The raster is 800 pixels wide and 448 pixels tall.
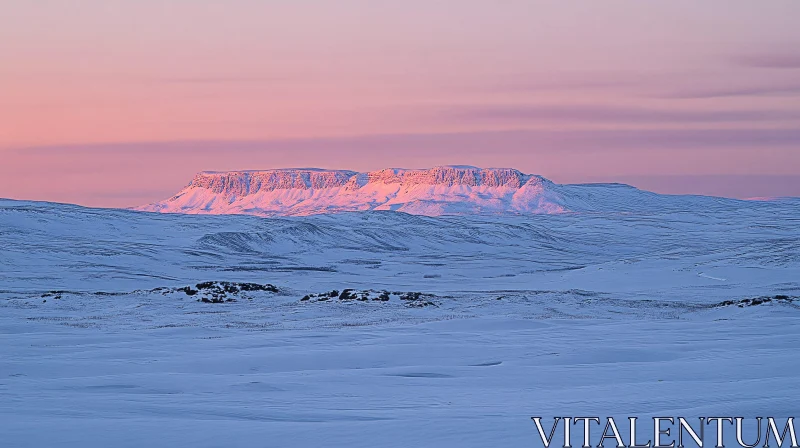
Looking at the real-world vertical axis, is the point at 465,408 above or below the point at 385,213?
below

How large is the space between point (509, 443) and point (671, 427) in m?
1.30

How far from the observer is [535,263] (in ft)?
232

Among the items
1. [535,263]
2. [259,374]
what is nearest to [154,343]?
[259,374]

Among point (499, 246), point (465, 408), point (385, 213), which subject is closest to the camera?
point (465, 408)

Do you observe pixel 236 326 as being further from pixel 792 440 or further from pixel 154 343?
pixel 792 440

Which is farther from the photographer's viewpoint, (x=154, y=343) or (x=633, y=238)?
(x=633, y=238)

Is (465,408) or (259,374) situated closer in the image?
(465,408)

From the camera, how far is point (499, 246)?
91.3 meters

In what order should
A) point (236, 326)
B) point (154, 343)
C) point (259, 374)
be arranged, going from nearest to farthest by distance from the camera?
point (259, 374), point (154, 343), point (236, 326)

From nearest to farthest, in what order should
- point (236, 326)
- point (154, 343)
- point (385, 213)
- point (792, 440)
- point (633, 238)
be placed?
point (792, 440), point (154, 343), point (236, 326), point (633, 238), point (385, 213)

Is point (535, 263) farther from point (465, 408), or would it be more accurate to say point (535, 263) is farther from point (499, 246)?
point (465, 408)

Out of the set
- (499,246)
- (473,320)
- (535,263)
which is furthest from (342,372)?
(499,246)

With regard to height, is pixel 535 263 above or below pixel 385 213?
below

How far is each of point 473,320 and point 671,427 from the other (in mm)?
13039
